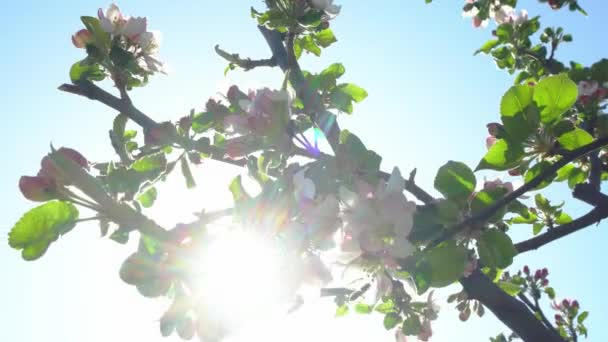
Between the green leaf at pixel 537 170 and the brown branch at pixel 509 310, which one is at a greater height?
the green leaf at pixel 537 170

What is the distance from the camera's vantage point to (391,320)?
201 cm

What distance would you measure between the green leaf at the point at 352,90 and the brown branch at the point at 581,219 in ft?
2.62

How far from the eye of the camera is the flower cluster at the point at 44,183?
958 mm

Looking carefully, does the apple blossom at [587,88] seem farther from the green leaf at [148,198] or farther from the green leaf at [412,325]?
the green leaf at [148,198]

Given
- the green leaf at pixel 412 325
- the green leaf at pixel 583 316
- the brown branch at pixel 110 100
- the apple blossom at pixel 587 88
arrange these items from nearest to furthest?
the brown branch at pixel 110 100
the apple blossom at pixel 587 88
the green leaf at pixel 412 325
the green leaf at pixel 583 316

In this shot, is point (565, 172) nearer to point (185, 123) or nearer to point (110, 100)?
point (185, 123)

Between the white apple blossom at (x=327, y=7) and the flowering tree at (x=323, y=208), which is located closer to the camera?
the flowering tree at (x=323, y=208)

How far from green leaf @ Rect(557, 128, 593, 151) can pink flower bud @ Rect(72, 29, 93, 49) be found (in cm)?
153

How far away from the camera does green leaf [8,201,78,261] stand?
100 centimetres

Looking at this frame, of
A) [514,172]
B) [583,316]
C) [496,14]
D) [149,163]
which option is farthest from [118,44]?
[583,316]

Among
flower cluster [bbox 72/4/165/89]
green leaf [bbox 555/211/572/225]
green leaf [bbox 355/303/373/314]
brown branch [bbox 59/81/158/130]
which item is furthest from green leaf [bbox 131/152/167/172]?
green leaf [bbox 555/211/572/225]

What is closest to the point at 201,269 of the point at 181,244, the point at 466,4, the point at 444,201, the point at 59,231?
the point at 181,244

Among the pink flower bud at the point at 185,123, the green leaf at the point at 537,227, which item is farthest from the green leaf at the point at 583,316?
the pink flower bud at the point at 185,123

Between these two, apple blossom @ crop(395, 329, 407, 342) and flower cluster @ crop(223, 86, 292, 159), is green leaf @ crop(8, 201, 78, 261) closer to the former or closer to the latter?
flower cluster @ crop(223, 86, 292, 159)
